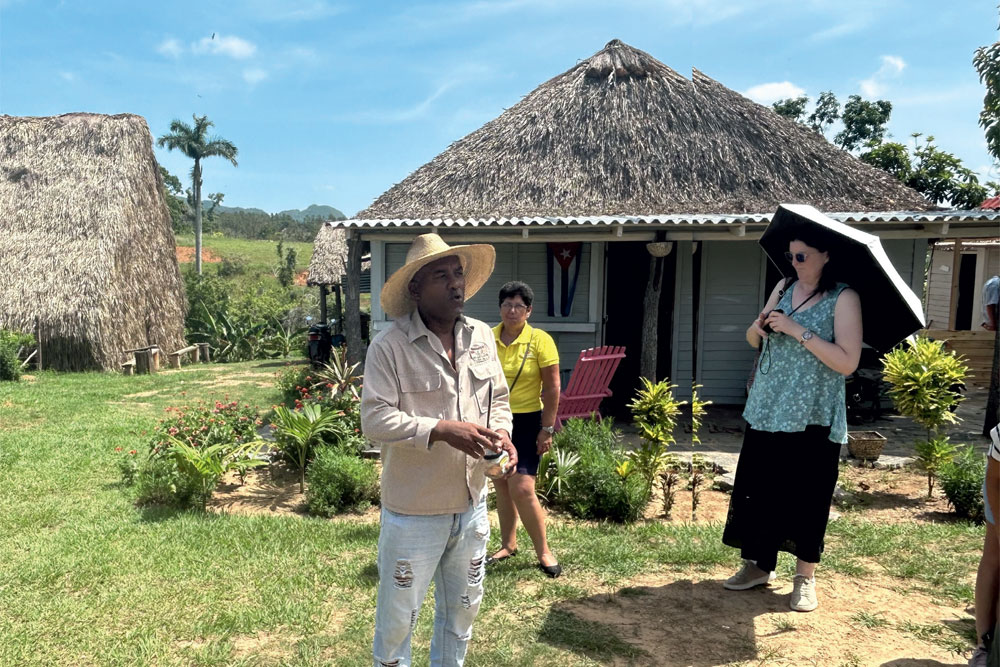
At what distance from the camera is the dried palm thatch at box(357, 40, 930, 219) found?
856 centimetres

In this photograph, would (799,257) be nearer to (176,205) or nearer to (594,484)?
(594,484)

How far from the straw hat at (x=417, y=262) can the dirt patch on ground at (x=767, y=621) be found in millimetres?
1803

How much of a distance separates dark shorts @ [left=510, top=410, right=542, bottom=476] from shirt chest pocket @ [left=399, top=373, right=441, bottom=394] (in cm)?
147

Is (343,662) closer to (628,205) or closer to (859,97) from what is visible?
(628,205)

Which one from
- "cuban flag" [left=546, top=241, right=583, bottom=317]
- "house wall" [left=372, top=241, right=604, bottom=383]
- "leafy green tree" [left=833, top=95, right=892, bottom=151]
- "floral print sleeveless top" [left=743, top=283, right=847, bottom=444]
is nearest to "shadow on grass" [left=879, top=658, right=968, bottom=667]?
"floral print sleeveless top" [left=743, top=283, right=847, bottom=444]

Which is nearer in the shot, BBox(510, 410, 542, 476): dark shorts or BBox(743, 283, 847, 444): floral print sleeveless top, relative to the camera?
BBox(743, 283, 847, 444): floral print sleeveless top

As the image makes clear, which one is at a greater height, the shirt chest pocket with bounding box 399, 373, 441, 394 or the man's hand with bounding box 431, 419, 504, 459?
the shirt chest pocket with bounding box 399, 373, 441, 394

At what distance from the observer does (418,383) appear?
2.16 metres

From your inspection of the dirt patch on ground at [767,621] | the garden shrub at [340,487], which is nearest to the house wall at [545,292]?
the garden shrub at [340,487]

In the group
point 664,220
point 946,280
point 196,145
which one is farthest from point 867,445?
point 196,145

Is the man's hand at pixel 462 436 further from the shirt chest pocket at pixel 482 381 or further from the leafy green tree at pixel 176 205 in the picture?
the leafy green tree at pixel 176 205

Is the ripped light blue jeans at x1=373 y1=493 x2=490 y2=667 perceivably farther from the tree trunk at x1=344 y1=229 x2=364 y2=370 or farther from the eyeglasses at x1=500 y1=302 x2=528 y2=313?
the tree trunk at x1=344 y1=229 x2=364 y2=370

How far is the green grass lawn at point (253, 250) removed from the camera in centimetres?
3416

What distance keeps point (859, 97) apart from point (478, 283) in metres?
22.9
